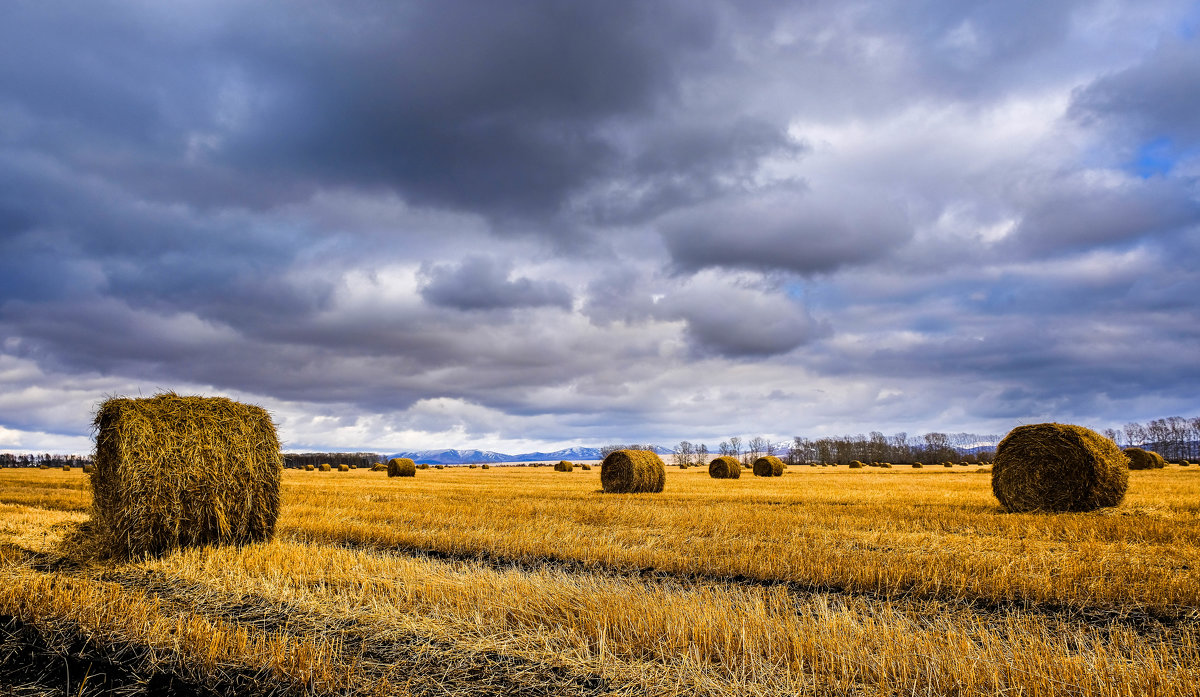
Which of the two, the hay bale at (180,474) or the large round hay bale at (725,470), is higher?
the hay bale at (180,474)

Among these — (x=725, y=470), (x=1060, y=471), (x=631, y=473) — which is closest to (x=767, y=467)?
(x=725, y=470)

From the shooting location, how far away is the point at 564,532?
10.8m

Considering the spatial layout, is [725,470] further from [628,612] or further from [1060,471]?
[628,612]

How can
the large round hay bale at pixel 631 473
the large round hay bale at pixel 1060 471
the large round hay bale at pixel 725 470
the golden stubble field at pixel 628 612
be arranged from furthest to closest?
1. the large round hay bale at pixel 725 470
2. the large round hay bale at pixel 631 473
3. the large round hay bale at pixel 1060 471
4. the golden stubble field at pixel 628 612

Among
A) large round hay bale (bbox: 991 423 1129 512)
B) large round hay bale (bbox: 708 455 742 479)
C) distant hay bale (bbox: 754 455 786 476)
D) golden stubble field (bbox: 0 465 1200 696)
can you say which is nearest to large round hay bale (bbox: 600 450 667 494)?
large round hay bale (bbox: 991 423 1129 512)

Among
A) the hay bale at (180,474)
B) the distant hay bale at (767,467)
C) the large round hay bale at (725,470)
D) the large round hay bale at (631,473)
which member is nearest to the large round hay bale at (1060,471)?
the large round hay bale at (631,473)

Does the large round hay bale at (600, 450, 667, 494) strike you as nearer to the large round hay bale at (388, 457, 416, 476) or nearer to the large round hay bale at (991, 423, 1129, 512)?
the large round hay bale at (991, 423, 1129, 512)

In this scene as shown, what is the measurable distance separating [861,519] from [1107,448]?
7.51 meters

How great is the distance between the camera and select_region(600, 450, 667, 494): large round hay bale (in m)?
23.0

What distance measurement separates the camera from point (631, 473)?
23.0 m

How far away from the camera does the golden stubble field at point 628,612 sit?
4258 mm

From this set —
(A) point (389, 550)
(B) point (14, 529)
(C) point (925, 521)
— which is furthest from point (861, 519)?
(B) point (14, 529)

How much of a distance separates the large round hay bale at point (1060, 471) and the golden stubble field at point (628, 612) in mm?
3309

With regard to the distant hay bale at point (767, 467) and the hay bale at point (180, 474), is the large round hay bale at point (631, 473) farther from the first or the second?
the distant hay bale at point (767, 467)
